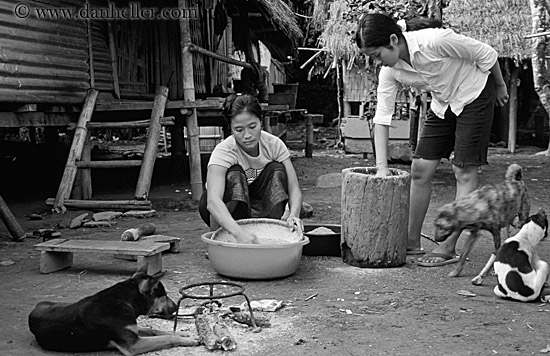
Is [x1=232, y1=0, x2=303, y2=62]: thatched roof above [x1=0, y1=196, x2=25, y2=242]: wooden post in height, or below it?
above

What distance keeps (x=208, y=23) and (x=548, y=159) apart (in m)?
7.35

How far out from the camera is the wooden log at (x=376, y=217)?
4766 millimetres

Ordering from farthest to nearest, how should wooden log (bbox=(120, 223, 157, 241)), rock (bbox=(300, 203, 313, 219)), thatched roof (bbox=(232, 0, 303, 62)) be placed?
thatched roof (bbox=(232, 0, 303, 62)) < rock (bbox=(300, 203, 313, 219)) < wooden log (bbox=(120, 223, 157, 241))

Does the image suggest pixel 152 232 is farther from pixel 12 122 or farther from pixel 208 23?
pixel 208 23

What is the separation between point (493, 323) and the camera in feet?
11.9

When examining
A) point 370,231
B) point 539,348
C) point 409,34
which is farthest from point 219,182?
point 539,348

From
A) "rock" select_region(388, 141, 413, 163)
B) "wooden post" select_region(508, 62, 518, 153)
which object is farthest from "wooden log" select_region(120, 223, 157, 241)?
"wooden post" select_region(508, 62, 518, 153)

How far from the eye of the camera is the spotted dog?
4359mm

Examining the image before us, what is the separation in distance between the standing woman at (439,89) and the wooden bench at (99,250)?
1.65 m

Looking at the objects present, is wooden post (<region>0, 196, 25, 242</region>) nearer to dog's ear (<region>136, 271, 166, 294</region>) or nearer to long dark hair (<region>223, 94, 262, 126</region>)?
long dark hair (<region>223, 94, 262, 126</region>)

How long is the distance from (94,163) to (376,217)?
4131 mm

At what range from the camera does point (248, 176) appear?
5.04 meters

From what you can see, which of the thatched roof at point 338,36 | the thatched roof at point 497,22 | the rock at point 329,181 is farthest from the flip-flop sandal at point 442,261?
the thatched roof at point 338,36

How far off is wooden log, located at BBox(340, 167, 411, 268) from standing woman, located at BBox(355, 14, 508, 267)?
0.15 m
